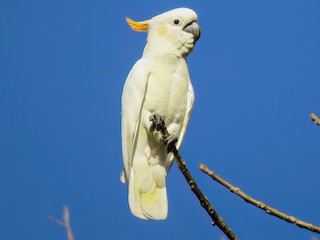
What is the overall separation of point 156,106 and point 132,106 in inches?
5.1

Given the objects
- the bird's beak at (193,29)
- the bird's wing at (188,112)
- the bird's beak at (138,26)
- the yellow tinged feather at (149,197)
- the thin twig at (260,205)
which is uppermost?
the bird's beak at (138,26)

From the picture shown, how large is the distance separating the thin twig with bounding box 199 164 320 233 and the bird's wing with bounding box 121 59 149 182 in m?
1.12

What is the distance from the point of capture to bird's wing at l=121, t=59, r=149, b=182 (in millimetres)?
2779

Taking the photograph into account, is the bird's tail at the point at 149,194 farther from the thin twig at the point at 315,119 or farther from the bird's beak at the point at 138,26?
the thin twig at the point at 315,119

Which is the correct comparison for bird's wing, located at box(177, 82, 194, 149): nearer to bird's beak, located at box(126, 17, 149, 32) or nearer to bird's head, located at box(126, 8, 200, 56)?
bird's head, located at box(126, 8, 200, 56)

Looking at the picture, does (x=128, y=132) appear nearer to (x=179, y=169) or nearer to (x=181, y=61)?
(x=181, y=61)

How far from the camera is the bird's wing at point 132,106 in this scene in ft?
9.12

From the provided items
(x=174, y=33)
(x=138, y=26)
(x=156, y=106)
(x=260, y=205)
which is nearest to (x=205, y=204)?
(x=260, y=205)

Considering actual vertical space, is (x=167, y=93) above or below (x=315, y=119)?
above

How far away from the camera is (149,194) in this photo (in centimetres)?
288

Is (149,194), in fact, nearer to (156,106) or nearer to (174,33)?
(156,106)

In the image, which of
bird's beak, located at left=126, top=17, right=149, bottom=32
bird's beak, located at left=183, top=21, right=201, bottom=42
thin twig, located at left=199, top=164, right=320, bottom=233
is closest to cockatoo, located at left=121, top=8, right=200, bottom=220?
bird's beak, located at left=183, top=21, right=201, bottom=42

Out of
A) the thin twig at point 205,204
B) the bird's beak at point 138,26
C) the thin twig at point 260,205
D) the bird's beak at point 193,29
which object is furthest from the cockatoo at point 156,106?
the thin twig at point 260,205

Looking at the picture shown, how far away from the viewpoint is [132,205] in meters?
2.82
